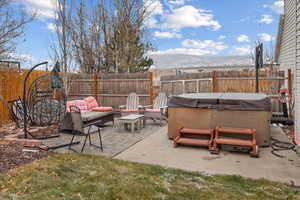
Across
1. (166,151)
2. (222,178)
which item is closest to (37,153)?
(166,151)

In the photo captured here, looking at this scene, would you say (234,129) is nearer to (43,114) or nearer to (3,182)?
(3,182)

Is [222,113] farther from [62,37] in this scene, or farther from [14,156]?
[62,37]

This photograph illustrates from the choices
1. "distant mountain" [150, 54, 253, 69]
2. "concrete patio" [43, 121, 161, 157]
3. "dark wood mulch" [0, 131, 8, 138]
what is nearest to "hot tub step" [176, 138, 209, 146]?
"concrete patio" [43, 121, 161, 157]

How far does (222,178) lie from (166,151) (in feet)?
4.66

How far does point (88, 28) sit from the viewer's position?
11.4 meters

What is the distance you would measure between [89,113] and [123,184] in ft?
13.1

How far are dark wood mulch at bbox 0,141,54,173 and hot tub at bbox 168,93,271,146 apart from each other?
273 cm

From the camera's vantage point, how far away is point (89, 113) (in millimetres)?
6367

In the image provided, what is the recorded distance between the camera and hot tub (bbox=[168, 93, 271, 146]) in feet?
13.9

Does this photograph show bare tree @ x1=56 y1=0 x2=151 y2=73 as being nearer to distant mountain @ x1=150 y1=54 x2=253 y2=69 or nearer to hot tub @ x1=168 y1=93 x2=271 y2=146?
hot tub @ x1=168 y1=93 x2=271 y2=146

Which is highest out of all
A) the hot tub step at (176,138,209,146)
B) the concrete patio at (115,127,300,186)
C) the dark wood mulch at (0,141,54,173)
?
the hot tub step at (176,138,209,146)

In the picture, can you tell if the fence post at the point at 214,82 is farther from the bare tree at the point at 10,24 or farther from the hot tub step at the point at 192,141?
the bare tree at the point at 10,24

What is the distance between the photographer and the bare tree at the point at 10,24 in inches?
241

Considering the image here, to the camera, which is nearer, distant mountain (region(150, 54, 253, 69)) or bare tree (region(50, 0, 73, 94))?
bare tree (region(50, 0, 73, 94))
